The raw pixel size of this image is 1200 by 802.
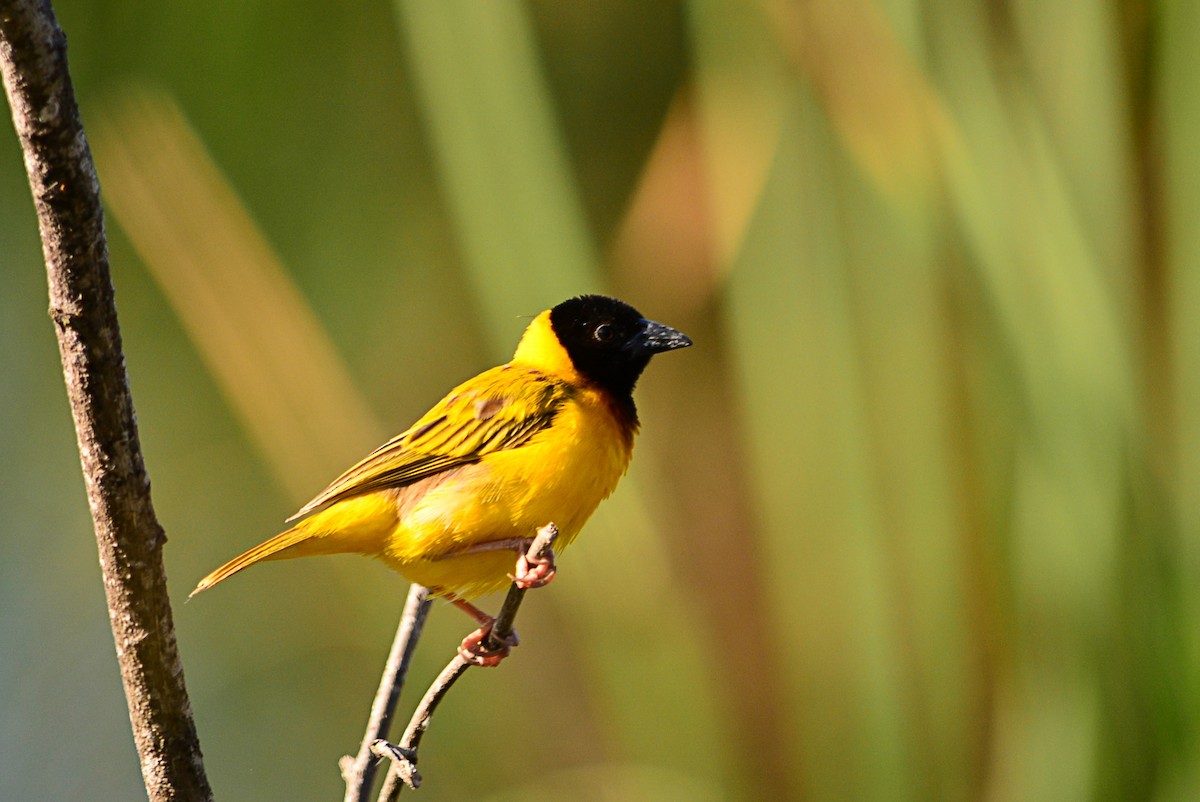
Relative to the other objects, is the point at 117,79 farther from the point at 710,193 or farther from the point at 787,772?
the point at 787,772

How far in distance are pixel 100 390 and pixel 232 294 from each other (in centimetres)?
196

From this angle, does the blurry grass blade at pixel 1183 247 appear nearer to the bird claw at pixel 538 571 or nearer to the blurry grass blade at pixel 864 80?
the blurry grass blade at pixel 864 80

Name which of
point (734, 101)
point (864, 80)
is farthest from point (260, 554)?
point (864, 80)

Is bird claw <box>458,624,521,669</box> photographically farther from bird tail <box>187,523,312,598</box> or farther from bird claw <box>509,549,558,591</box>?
bird tail <box>187,523,312,598</box>

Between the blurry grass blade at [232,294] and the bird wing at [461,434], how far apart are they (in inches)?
18.7

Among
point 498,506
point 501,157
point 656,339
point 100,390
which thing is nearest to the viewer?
point 100,390

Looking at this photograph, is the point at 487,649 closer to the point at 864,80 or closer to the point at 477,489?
the point at 477,489

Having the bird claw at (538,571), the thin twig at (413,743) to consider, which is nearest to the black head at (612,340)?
the bird claw at (538,571)

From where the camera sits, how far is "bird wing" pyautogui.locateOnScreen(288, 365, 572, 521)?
7.63ft

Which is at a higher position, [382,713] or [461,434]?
[461,434]

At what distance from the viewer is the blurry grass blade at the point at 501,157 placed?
2441 millimetres

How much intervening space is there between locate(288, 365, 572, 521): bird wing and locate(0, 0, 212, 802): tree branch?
1.09m

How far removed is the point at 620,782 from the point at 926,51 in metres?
1.76

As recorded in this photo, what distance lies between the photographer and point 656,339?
2.64 meters
